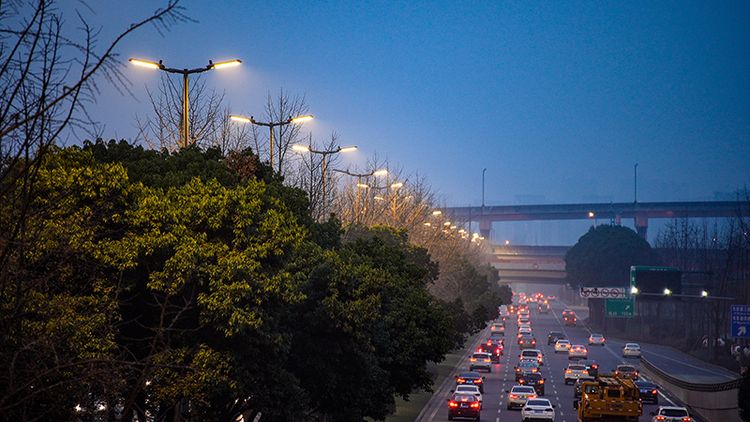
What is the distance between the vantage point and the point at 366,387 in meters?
23.6

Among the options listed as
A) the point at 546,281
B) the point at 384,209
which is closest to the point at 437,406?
the point at 384,209

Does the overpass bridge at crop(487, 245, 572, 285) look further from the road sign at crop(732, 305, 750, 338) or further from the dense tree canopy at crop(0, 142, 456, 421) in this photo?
the dense tree canopy at crop(0, 142, 456, 421)

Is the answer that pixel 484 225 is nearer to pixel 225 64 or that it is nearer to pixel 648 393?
pixel 648 393

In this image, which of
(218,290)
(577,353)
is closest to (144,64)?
(218,290)

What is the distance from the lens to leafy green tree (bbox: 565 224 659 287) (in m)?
113

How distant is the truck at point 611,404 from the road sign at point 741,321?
47.2 feet

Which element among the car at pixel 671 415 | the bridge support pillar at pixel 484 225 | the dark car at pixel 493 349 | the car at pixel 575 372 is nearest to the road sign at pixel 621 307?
the dark car at pixel 493 349

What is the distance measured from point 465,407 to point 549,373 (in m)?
27.4

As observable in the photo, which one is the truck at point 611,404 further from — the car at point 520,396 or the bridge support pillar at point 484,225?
the bridge support pillar at point 484,225

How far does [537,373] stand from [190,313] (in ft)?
113

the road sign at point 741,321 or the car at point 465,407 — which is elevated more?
the road sign at point 741,321

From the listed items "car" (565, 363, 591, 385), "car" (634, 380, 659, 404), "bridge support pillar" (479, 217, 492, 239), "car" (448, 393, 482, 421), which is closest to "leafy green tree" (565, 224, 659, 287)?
"bridge support pillar" (479, 217, 492, 239)

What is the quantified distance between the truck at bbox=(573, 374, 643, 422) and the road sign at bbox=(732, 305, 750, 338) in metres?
14.4

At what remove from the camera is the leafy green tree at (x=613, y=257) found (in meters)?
113
